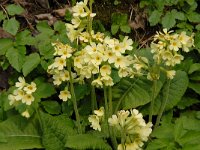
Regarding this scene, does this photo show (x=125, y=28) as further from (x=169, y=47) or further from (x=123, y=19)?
(x=169, y=47)

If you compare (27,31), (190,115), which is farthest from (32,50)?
(190,115)

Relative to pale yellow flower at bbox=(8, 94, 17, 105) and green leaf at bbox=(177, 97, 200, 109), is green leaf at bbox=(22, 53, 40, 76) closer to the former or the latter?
pale yellow flower at bbox=(8, 94, 17, 105)

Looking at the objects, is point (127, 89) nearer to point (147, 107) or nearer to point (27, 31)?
point (147, 107)

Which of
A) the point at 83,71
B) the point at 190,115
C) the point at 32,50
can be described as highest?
the point at 83,71

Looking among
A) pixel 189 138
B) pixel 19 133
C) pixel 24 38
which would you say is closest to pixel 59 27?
pixel 24 38

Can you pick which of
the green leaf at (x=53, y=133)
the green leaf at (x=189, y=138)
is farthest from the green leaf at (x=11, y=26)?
the green leaf at (x=189, y=138)

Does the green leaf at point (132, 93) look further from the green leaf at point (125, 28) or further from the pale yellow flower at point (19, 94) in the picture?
the pale yellow flower at point (19, 94)
